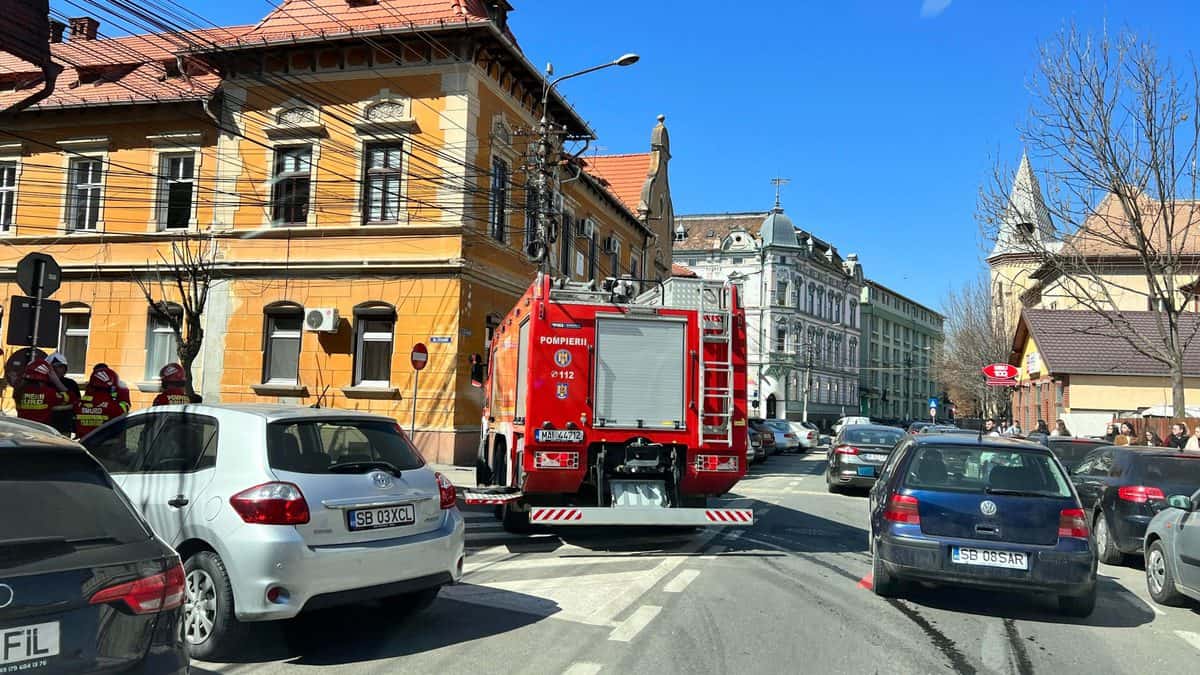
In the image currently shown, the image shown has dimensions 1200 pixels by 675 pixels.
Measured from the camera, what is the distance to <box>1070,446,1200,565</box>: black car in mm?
9695

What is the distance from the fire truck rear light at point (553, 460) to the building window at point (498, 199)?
1309 centimetres

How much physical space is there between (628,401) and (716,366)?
1.10 meters

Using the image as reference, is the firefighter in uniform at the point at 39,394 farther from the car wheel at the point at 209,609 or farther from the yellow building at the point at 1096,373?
the yellow building at the point at 1096,373

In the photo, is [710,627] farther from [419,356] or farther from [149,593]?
[419,356]

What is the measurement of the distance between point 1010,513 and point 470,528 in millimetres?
6771

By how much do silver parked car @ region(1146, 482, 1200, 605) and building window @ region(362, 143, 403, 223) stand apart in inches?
676

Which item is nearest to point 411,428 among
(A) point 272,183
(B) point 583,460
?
(A) point 272,183

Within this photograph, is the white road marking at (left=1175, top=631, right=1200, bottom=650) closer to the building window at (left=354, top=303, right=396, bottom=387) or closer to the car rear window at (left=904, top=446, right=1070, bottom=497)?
the car rear window at (left=904, top=446, right=1070, bottom=497)

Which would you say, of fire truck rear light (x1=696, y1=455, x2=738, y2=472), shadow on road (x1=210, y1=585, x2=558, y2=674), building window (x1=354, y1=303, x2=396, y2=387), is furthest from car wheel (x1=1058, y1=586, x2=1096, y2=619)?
building window (x1=354, y1=303, x2=396, y2=387)

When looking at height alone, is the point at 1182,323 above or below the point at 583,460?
above

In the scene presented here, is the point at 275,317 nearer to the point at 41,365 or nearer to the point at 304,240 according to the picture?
the point at 304,240

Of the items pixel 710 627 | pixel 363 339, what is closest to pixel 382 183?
pixel 363 339

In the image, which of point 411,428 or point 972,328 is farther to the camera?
point 972,328

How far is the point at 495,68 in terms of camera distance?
70.4ft
